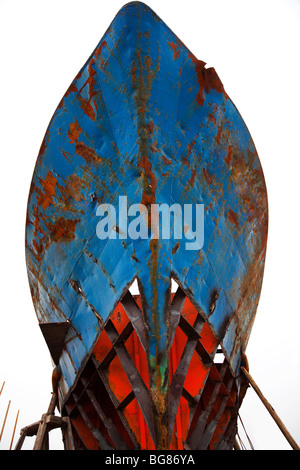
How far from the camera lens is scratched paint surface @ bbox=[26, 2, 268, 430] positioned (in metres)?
3.33

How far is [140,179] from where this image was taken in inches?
131

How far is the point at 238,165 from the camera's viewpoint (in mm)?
4113

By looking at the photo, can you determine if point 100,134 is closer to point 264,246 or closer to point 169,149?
point 169,149

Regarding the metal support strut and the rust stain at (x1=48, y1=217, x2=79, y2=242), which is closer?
the metal support strut

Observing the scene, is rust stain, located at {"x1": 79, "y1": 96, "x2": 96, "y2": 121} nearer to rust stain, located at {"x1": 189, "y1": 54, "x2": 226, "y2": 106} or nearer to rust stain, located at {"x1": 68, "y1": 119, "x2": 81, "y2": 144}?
rust stain, located at {"x1": 68, "y1": 119, "x2": 81, "y2": 144}

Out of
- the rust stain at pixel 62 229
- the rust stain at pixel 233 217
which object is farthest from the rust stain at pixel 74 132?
the rust stain at pixel 233 217

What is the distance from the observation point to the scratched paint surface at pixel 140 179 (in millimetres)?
3330

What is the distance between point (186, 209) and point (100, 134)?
3.71 feet

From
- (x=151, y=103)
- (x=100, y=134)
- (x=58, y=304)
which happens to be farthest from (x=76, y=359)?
(x=151, y=103)

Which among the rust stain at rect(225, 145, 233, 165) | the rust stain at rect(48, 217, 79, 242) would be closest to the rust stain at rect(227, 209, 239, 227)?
the rust stain at rect(225, 145, 233, 165)

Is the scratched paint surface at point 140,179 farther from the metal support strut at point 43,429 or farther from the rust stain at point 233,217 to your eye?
the metal support strut at point 43,429

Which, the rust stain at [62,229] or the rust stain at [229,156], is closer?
the rust stain at [62,229]

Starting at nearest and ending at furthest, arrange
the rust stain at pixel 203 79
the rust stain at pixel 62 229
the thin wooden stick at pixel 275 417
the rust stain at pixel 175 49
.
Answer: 1. the thin wooden stick at pixel 275 417
2. the rust stain at pixel 175 49
3. the rust stain at pixel 203 79
4. the rust stain at pixel 62 229
